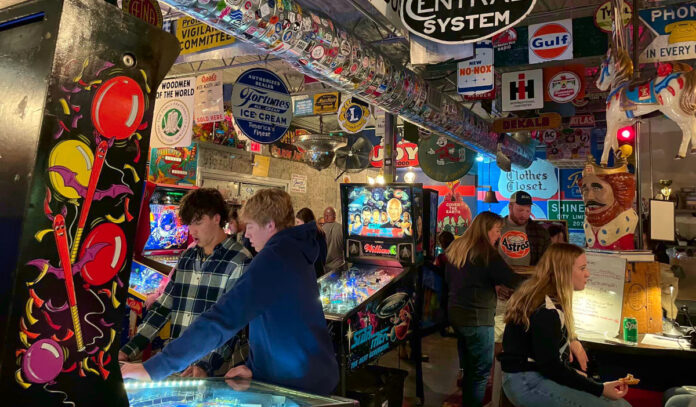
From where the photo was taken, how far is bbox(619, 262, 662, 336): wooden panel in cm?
314

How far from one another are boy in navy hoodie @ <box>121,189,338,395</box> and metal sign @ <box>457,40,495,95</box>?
3.44 meters

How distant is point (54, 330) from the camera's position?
0.90 meters

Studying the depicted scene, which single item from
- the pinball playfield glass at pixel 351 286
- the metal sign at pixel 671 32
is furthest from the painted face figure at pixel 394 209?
the metal sign at pixel 671 32

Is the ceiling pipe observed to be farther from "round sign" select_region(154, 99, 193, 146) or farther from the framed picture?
the framed picture

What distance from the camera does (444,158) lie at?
7.66 m

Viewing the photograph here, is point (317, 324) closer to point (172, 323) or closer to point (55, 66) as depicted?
point (172, 323)

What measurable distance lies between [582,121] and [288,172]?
6381mm

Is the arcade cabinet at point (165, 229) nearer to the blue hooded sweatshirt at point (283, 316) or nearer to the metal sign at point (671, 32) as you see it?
the blue hooded sweatshirt at point (283, 316)

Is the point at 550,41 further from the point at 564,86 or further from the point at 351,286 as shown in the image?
the point at 351,286

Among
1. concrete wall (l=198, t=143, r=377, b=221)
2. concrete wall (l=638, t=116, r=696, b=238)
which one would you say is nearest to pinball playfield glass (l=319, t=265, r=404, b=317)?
concrete wall (l=198, t=143, r=377, b=221)

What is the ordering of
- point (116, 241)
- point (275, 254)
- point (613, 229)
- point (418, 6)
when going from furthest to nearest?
point (613, 229), point (418, 6), point (275, 254), point (116, 241)

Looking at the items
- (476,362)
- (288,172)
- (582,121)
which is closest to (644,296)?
(476,362)

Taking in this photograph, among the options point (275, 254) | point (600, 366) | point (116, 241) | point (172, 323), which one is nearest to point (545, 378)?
point (600, 366)

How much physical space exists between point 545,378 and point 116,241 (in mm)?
2136
